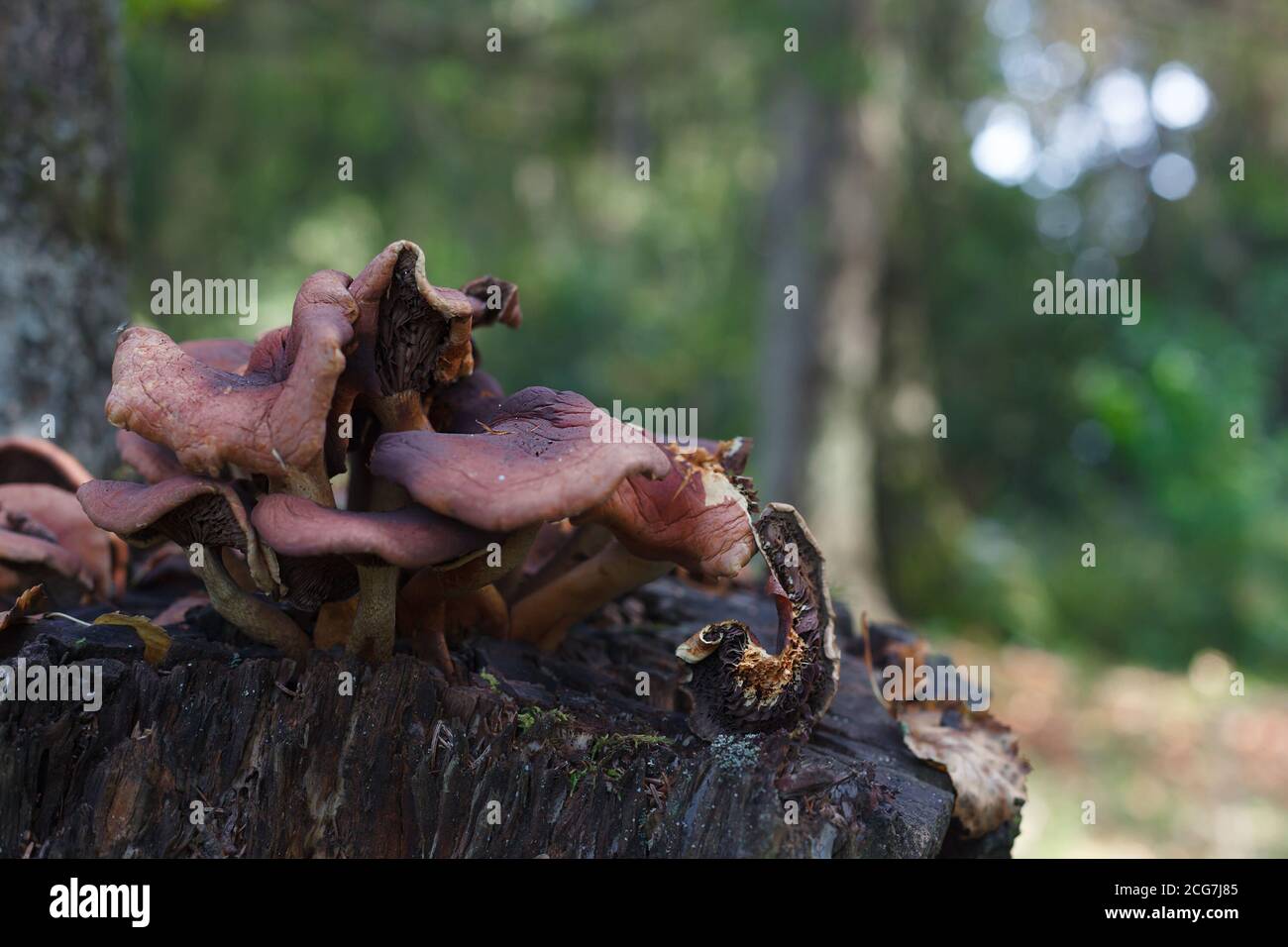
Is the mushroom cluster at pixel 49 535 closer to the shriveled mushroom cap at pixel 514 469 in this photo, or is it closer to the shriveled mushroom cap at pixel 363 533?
the shriveled mushroom cap at pixel 363 533

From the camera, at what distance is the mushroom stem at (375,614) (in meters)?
2.04

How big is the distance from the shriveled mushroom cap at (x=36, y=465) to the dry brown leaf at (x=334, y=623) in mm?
1106

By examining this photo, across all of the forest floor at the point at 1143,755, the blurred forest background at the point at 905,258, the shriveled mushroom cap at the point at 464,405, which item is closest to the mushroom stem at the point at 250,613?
the shriveled mushroom cap at the point at 464,405

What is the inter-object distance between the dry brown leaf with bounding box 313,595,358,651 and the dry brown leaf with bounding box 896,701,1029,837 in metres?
1.38

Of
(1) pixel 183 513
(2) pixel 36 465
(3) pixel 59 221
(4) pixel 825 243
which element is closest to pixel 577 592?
(1) pixel 183 513

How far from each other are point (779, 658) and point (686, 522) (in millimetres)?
378

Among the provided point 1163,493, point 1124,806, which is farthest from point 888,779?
point 1163,493

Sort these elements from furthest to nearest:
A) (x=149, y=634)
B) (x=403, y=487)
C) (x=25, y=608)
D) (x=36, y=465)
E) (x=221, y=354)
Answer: (x=36, y=465) → (x=221, y=354) → (x=25, y=608) → (x=149, y=634) → (x=403, y=487)

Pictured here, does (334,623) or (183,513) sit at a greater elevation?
(183,513)

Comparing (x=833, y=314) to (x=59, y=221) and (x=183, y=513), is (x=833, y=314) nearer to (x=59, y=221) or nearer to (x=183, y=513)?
(x=59, y=221)

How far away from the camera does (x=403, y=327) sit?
6.74 ft

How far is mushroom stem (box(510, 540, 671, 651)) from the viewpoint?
7.80 ft

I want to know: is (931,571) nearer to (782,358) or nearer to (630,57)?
(782,358)

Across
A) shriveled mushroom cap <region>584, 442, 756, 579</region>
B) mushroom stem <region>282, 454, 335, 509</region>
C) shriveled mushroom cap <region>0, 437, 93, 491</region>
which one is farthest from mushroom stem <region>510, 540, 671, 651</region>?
shriveled mushroom cap <region>0, 437, 93, 491</region>
